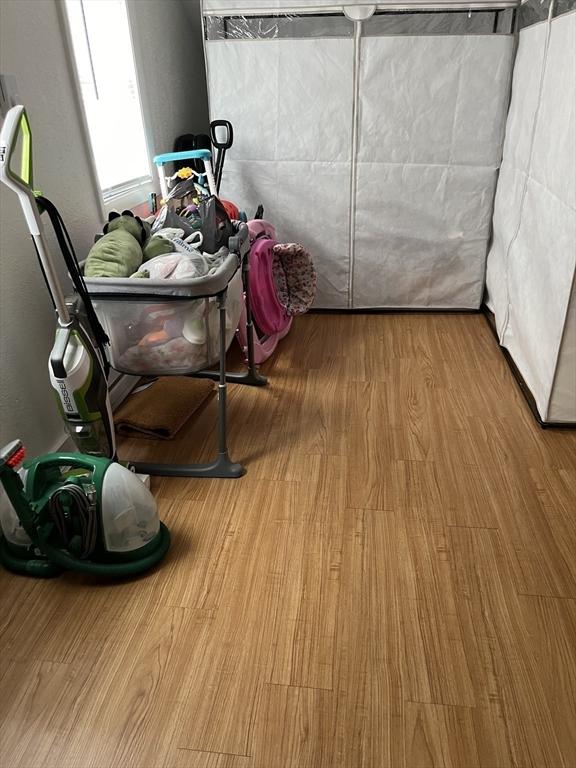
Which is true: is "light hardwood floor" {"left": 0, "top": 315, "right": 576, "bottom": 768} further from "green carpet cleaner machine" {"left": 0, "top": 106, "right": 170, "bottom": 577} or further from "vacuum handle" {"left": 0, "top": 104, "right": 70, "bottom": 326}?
"vacuum handle" {"left": 0, "top": 104, "right": 70, "bottom": 326}

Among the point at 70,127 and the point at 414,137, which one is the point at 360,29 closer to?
the point at 414,137

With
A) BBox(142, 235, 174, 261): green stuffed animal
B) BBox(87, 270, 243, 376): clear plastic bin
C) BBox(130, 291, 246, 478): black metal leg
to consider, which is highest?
BBox(142, 235, 174, 261): green stuffed animal

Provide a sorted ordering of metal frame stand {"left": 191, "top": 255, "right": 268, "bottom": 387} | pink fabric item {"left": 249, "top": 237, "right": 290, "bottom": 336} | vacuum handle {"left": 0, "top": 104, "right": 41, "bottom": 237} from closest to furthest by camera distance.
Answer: vacuum handle {"left": 0, "top": 104, "right": 41, "bottom": 237}
metal frame stand {"left": 191, "top": 255, "right": 268, "bottom": 387}
pink fabric item {"left": 249, "top": 237, "right": 290, "bottom": 336}

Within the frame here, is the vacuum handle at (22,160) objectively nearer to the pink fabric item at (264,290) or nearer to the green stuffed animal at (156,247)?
the green stuffed animal at (156,247)

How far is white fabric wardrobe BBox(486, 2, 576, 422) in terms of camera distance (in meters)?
1.92

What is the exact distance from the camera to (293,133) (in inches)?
110

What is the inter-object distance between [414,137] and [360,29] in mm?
531

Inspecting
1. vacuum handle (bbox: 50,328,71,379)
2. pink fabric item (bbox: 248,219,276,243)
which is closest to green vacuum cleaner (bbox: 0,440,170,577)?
vacuum handle (bbox: 50,328,71,379)

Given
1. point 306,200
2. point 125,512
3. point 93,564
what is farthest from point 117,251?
point 306,200

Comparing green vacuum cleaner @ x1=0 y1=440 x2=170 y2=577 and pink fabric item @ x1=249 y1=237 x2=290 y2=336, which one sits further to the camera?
pink fabric item @ x1=249 y1=237 x2=290 y2=336

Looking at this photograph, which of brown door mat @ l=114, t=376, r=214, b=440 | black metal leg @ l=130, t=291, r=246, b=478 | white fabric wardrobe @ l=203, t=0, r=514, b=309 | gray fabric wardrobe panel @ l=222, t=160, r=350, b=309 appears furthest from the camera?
gray fabric wardrobe panel @ l=222, t=160, r=350, b=309

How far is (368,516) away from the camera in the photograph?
171 cm

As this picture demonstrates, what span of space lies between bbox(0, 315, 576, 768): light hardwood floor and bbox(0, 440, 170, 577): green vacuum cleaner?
0.07 meters

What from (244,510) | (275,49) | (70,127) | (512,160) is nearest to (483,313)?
(512,160)
